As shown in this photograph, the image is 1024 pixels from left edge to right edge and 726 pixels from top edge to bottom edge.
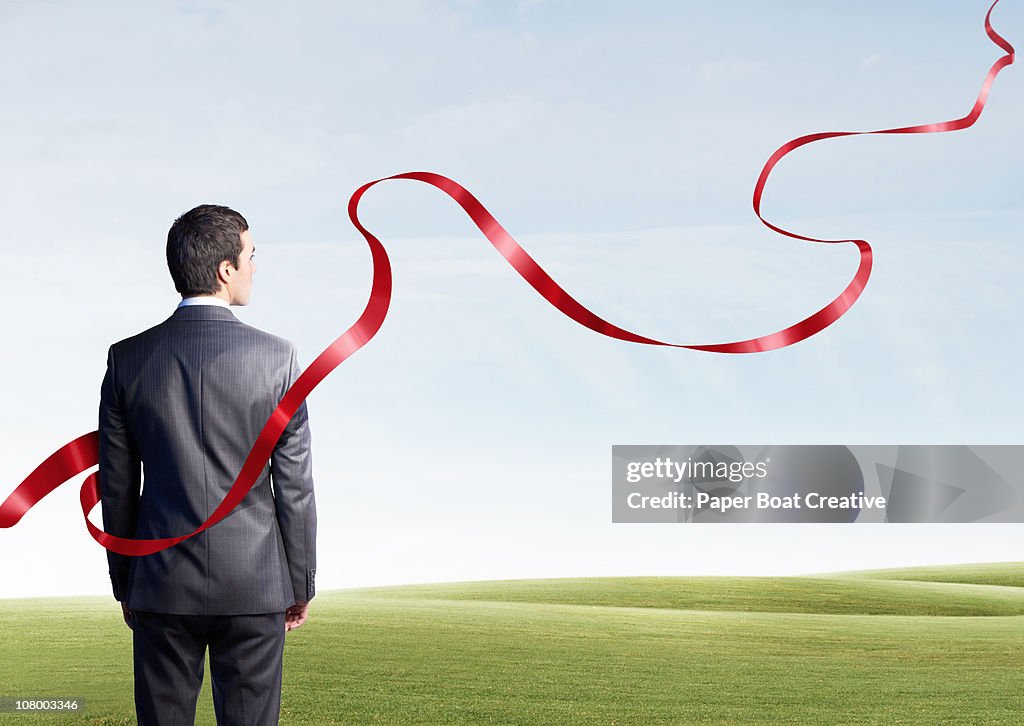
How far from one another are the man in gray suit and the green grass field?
11.9ft

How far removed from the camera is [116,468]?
3.59 metres

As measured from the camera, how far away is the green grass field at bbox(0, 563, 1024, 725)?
7379 millimetres

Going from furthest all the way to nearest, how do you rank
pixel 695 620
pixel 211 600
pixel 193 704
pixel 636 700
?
pixel 695 620, pixel 636 700, pixel 193 704, pixel 211 600

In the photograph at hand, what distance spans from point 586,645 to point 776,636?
9.28 feet

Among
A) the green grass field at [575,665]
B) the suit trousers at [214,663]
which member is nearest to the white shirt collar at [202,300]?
the suit trousers at [214,663]

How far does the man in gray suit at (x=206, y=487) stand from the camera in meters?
3.45

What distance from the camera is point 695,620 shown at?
13398 mm

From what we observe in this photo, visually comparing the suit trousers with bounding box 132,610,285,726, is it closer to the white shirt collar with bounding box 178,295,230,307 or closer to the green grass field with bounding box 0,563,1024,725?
the white shirt collar with bounding box 178,295,230,307

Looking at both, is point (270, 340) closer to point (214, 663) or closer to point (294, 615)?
point (294, 615)

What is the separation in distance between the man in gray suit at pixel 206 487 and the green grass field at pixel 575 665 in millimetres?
3618

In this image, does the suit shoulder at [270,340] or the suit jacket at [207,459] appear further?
the suit shoulder at [270,340]

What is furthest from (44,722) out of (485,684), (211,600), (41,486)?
(211,600)

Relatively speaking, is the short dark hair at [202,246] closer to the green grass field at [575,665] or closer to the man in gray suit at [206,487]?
the man in gray suit at [206,487]

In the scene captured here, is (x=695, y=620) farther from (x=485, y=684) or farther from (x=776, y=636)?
(x=485, y=684)
